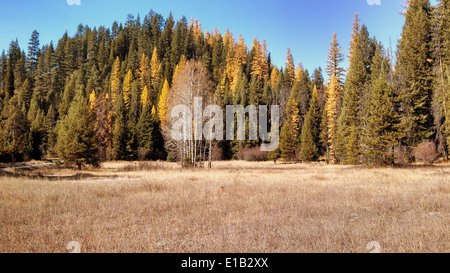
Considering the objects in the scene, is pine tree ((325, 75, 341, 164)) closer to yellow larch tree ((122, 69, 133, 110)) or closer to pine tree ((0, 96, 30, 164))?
yellow larch tree ((122, 69, 133, 110))

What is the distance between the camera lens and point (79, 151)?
976 inches

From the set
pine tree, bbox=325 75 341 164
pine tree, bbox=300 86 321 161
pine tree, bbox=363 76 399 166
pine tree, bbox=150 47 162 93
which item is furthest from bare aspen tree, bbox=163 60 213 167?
pine tree, bbox=150 47 162 93

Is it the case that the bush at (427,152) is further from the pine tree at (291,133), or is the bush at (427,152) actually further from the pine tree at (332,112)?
the pine tree at (291,133)

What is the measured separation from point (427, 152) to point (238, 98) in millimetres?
37143

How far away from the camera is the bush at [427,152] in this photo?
26484 millimetres

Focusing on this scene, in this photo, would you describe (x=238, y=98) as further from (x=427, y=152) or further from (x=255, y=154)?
(x=427, y=152)

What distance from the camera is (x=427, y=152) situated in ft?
87.1

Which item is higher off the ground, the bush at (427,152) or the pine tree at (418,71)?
the pine tree at (418,71)

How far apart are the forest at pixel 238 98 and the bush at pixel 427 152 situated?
114 mm

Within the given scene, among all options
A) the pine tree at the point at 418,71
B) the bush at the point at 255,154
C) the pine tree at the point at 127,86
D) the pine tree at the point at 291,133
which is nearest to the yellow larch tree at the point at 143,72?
the pine tree at the point at 127,86

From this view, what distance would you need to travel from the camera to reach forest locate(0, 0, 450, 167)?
84.6ft

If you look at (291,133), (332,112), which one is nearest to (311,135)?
(291,133)

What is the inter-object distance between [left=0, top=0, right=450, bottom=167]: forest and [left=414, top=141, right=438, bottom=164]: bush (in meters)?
0.11

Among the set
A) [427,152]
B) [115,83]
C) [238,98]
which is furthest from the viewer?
[115,83]
